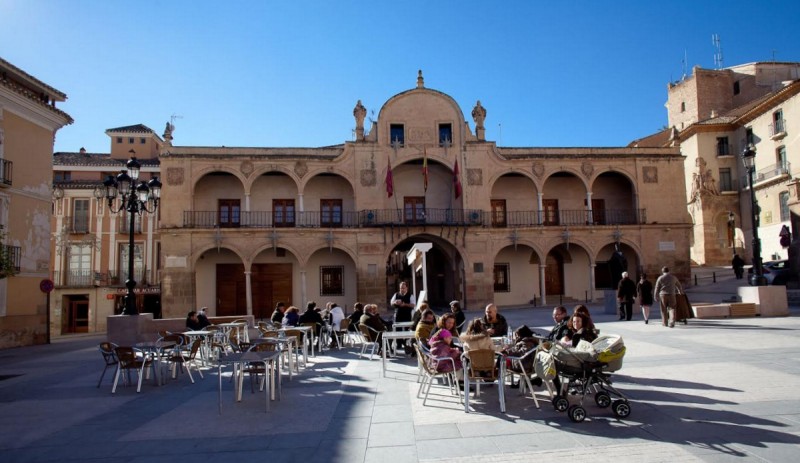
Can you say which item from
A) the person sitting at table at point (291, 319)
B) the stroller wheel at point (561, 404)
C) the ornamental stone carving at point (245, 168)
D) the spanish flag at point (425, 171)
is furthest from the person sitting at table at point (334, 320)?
the ornamental stone carving at point (245, 168)

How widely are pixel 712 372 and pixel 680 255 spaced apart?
21306 mm

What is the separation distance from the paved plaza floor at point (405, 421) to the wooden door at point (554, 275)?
18.7m

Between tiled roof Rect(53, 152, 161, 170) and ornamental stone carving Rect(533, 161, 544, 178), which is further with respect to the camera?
tiled roof Rect(53, 152, 161, 170)

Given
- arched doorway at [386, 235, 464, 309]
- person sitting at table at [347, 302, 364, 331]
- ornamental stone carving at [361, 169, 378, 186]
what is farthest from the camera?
arched doorway at [386, 235, 464, 309]

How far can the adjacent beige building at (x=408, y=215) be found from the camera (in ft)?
83.0

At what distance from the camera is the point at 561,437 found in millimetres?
5238

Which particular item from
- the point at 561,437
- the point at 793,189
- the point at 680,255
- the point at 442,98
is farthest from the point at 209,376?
Result: the point at 793,189

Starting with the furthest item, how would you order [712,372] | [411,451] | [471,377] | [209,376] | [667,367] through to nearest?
1. [209,376]
2. [667,367]
3. [712,372]
4. [471,377]
5. [411,451]

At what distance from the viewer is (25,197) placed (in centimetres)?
1820

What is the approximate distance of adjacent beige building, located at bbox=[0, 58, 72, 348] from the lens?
56.4ft

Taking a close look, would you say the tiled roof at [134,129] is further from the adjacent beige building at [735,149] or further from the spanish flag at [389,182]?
the adjacent beige building at [735,149]

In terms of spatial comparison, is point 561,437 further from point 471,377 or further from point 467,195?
point 467,195

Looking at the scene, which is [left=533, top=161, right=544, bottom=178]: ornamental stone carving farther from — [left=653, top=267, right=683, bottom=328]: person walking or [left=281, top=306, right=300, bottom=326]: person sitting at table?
[left=281, top=306, right=300, bottom=326]: person sitting at table

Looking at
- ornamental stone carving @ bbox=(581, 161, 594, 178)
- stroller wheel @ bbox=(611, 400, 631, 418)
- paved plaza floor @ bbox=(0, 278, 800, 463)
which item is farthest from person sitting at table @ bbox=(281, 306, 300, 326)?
ornamental stone carving @ bbox=(581, 161, 594, 178)
